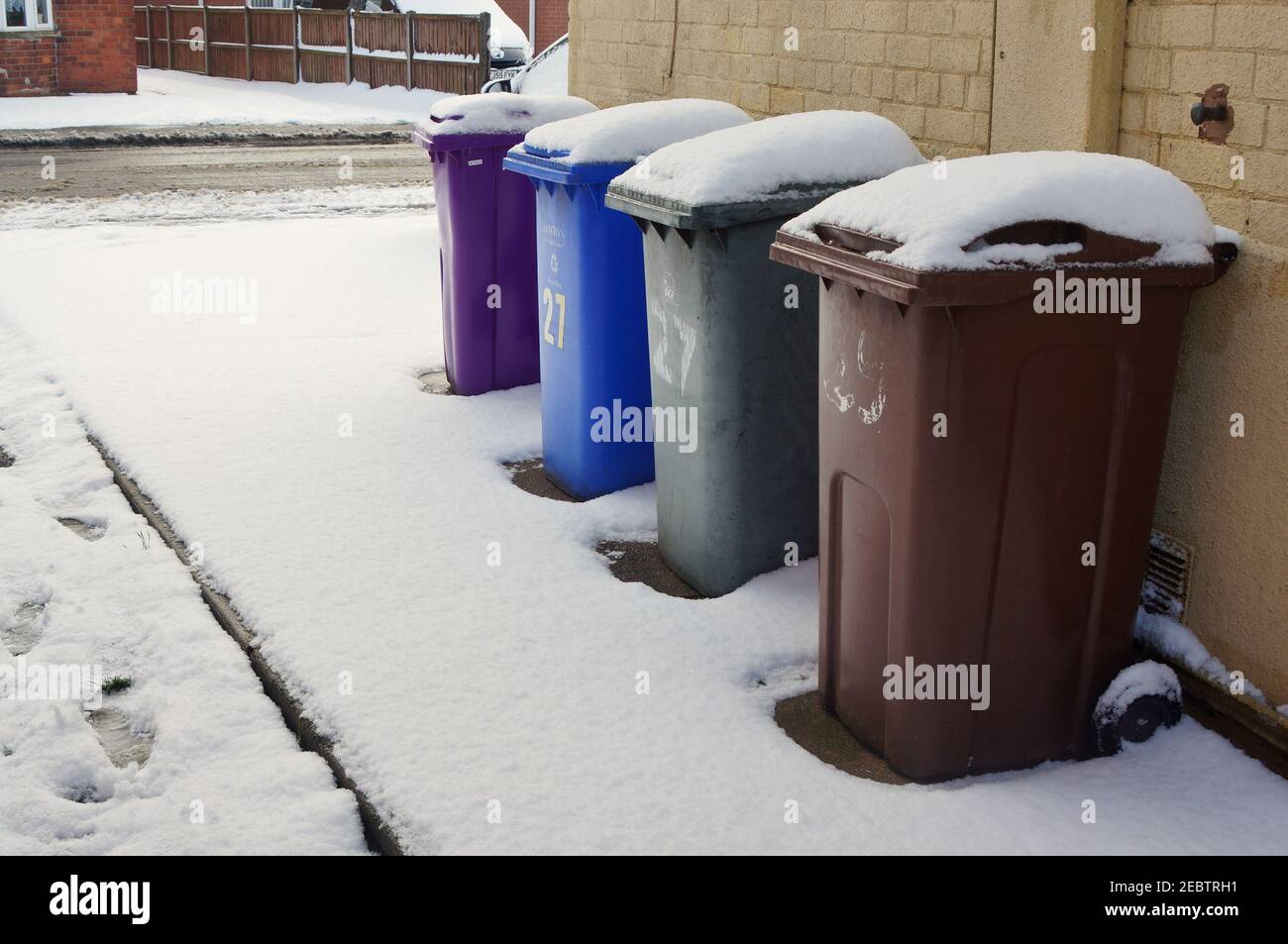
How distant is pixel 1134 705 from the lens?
3.39 meters

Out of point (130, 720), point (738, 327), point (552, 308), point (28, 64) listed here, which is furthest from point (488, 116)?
point (28, 64)

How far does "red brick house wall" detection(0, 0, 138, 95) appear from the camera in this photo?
2278cm

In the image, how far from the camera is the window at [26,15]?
22.7 metres

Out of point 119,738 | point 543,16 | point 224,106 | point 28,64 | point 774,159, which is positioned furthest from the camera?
point 543,16

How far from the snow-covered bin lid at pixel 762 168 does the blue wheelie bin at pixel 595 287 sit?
2.02 feet

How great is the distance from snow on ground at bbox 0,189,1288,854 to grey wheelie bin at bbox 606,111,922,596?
0.24 m

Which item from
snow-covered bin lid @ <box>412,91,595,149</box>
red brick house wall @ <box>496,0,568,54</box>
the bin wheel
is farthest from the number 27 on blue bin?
red brick house wall @ <box>496,0,568,54</box>

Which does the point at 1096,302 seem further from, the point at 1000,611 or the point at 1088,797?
the point at 1088,797

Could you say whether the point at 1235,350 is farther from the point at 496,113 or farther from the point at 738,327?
the point at 496,113

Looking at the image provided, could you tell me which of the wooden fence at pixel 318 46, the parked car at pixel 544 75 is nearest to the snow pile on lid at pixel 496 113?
the parked car at pixel 544 75

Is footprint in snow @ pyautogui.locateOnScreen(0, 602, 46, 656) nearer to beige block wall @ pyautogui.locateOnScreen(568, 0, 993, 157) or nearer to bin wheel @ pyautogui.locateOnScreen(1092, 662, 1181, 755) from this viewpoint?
bin wheel @ pyautogui.locateOnScreen(1092, 662, 1181, 755)

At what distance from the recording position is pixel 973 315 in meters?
2.97

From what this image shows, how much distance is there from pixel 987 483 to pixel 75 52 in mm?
24002

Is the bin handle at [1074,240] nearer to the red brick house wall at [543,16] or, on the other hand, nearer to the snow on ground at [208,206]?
the snow on ground at [208,206]
